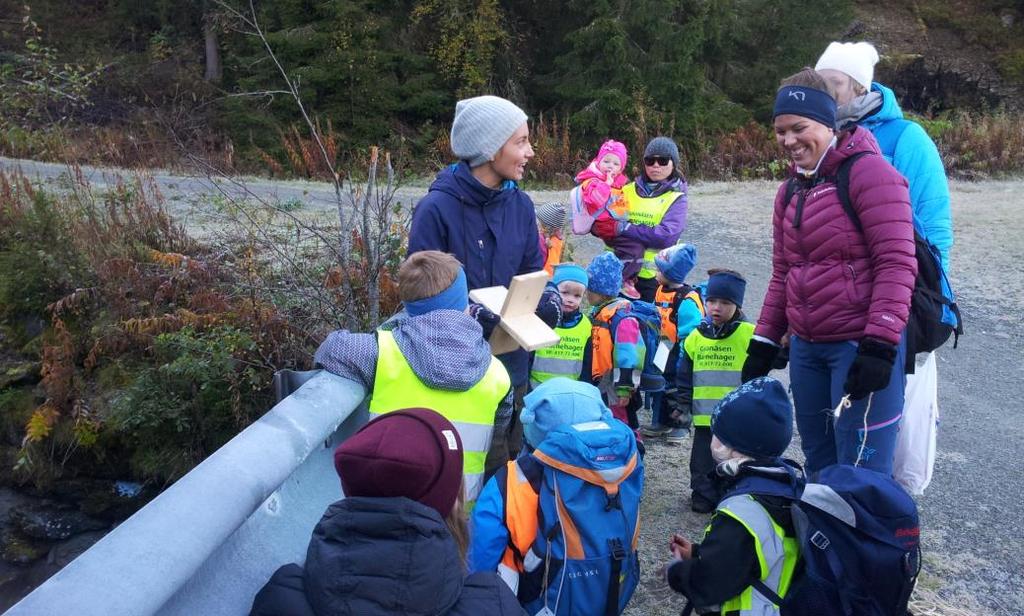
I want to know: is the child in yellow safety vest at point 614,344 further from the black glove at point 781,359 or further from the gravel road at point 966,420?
the black glove at point 781,359

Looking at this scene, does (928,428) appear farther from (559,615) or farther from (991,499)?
(559,615)

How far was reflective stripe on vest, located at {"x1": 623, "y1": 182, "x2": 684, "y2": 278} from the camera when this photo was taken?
613cm

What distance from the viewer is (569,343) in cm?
465

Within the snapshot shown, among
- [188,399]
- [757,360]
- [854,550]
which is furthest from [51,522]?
[854,550]

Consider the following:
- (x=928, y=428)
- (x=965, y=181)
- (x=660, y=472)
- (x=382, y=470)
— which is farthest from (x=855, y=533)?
(x=965, y=181)

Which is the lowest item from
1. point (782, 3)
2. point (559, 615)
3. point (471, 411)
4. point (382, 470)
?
point (559, 615)

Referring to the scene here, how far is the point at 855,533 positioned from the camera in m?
2.55

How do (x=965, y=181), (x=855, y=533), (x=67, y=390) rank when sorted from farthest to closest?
(x=965, y=181), (x=67, y=390), (x=855, y=533)

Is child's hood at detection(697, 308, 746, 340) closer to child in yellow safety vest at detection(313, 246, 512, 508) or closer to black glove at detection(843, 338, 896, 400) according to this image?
black glove at detection(843, 338, 896, 400)

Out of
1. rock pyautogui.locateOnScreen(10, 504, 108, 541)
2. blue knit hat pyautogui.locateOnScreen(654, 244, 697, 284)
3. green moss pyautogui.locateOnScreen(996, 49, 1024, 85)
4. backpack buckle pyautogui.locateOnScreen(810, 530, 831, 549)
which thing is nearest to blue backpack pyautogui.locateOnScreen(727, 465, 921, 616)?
backpack buckle pyautogui.locateOnScreen(810, 530, 831, 549)

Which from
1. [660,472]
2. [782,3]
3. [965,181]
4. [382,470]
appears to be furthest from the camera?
[782,3]

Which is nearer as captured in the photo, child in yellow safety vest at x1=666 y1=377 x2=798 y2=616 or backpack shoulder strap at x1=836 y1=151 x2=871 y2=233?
child in yellow safety vest at x1=666 y1=377 x2=798 y2=616

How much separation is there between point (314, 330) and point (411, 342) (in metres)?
3.58

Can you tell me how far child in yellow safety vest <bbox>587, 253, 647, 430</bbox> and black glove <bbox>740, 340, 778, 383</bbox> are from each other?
1.15 m
